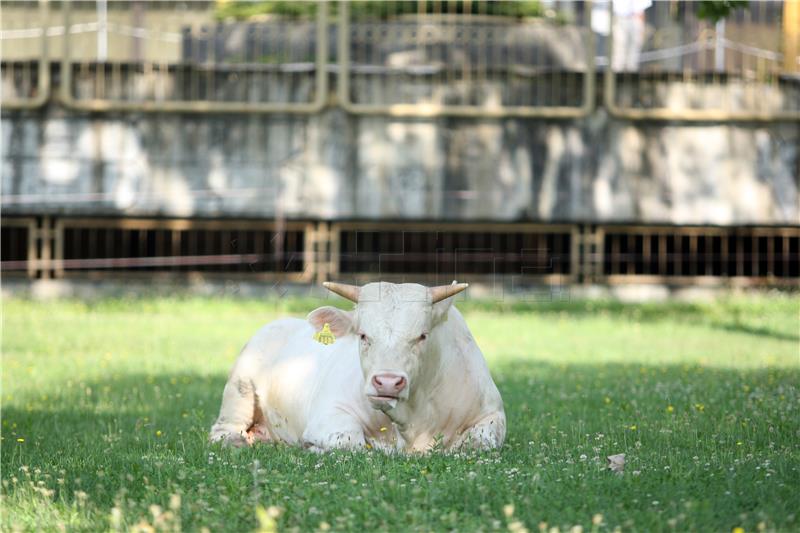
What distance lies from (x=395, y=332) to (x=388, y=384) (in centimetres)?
44

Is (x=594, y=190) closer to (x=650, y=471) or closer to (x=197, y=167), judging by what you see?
(x=197, y=167)

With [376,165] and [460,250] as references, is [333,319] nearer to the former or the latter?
[376,165]

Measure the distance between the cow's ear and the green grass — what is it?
0.93m

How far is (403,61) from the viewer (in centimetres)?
2614

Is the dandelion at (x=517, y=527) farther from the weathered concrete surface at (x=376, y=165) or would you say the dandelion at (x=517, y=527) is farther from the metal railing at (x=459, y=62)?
the metal railing at (x=459, y=62)

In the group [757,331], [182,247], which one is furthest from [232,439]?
[182,247]

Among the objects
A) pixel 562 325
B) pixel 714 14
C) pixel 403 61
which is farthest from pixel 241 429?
pixel 403 61

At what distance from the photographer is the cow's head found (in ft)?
26.2

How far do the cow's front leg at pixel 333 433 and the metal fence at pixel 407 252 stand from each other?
15.5 meters

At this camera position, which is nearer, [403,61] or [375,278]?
[375,278]

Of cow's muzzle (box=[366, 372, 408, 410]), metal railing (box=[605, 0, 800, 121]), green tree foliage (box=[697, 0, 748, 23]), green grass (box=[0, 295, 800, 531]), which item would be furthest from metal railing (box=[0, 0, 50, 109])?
cow's muzzle (box=[366, 372, 408, 410])

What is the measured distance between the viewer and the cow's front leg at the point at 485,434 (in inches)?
334

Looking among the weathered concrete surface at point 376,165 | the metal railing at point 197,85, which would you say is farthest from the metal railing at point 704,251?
the metal railing at point 197,85

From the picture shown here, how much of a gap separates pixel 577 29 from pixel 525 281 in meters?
6.58
